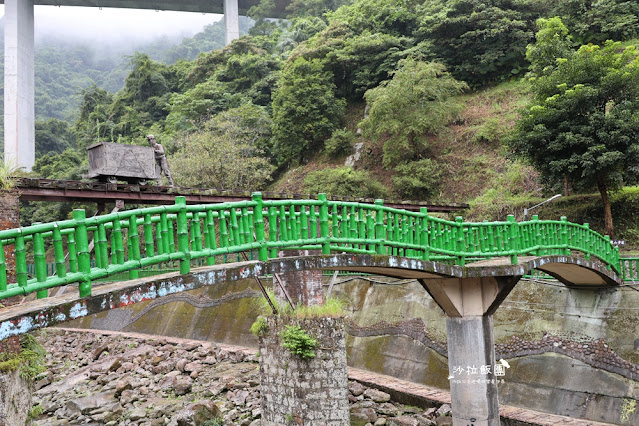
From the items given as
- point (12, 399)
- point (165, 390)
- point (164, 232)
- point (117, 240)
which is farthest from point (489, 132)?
point (117, 240)

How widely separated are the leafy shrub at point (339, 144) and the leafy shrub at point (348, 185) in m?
5.27

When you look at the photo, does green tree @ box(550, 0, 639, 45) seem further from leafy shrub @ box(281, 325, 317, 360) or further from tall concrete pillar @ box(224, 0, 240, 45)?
tall concrete pillar @ box(224, 0, 240, 45)

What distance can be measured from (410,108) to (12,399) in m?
24.1

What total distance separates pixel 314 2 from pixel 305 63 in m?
23.3

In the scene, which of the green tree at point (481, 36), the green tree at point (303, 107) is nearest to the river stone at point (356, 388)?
the green tree at point (303, 107)

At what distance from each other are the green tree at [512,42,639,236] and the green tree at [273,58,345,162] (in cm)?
1767

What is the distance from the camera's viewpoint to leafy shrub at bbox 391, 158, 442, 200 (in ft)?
92.4

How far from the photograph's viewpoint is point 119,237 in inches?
217

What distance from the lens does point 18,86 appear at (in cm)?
4053

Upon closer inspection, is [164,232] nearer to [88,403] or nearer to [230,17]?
[88,403]

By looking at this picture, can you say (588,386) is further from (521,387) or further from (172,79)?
(172,79)

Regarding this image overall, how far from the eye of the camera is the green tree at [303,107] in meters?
34.2

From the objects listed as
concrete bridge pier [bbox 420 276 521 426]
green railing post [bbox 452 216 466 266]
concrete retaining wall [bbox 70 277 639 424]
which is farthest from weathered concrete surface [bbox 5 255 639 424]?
concrete bridge pier [bbox 420 276 521 426]

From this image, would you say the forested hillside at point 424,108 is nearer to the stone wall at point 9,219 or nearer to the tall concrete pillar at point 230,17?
the tall concrete pillar at point 230,17
